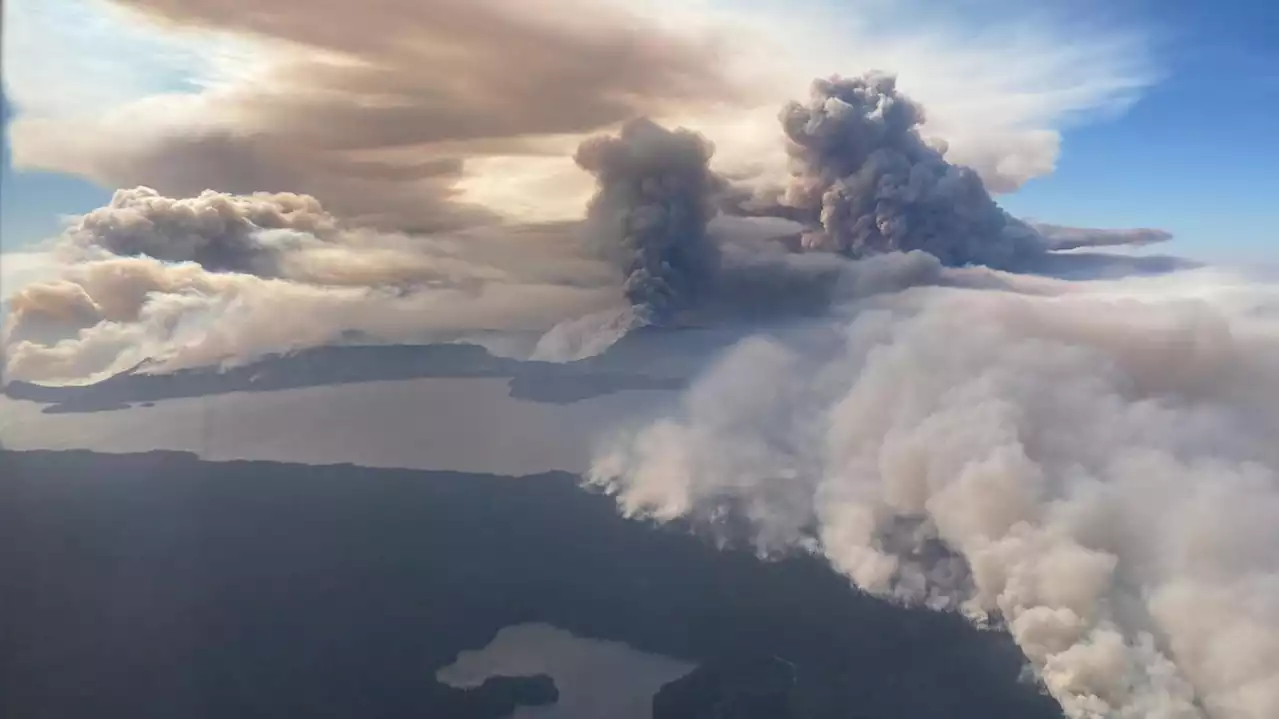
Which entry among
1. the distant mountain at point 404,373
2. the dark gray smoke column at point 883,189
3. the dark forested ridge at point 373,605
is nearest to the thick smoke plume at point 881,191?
the dark gray smoke column at point 883,189

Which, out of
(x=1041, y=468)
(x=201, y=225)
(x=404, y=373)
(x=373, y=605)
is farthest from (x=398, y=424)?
(x=1041, y=468)

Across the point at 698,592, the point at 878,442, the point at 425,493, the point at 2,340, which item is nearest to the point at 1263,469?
the point at 878,442

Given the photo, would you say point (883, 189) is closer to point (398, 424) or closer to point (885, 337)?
point (885, 337)

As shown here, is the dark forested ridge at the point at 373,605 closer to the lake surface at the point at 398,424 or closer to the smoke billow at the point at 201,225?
the lake surface at the point at 398,424

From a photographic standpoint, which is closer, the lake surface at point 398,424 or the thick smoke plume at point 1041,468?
the thick smoke plume at point 1041,468

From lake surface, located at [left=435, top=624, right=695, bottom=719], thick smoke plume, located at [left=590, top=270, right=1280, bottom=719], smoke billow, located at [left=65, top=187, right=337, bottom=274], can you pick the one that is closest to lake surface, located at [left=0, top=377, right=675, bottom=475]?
thick smoke plume, located at [left=590, top=270, right=1280, bottom=719]

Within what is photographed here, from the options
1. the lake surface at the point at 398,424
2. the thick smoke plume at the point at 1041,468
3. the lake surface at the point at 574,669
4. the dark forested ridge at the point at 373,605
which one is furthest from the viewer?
the lake surface at the point at 398,424

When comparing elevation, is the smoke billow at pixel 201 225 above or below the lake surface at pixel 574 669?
above

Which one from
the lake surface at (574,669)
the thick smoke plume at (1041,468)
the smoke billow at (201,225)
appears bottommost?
the lake surface at (574,669)
